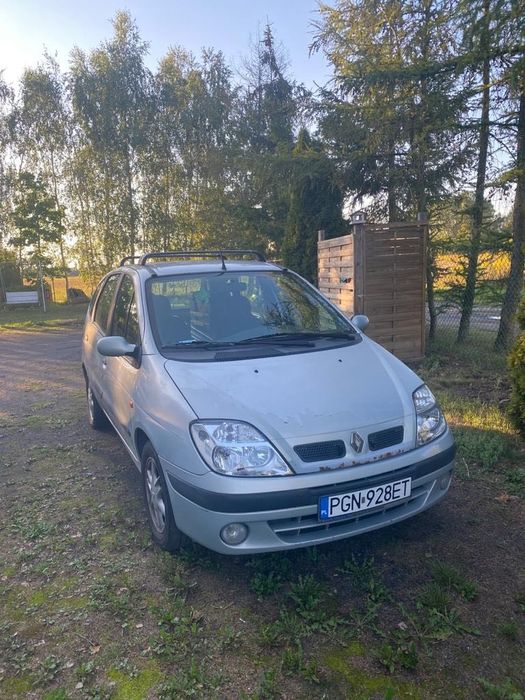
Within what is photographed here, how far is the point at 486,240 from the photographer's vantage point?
8.27m

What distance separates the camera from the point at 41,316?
68.3 ft

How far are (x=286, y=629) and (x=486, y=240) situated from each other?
748cm

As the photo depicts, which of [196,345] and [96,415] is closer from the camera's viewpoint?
[196,345]

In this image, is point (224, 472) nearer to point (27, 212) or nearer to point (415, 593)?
point (415, 593)

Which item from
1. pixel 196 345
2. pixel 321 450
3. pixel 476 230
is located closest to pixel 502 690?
pixel 321 450

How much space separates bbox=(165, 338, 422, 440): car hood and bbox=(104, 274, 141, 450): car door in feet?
1.87

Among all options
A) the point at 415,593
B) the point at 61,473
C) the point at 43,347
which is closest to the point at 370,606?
the point at 415,593

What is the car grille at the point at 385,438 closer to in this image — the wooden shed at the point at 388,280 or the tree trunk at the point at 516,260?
the wooden shed at the point at 388,280

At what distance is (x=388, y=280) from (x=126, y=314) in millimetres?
4511

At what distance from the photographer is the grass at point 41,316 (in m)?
17.5

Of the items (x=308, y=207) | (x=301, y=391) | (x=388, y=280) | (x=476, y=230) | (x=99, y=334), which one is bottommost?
(x=301, y=391)

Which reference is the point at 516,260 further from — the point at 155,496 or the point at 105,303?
the point at 155,496

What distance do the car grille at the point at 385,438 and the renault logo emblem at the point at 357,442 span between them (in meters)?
0.06

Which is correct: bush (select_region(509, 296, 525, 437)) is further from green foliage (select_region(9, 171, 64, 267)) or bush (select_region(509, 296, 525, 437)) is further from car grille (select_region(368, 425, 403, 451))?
green foliage (select_region(9, 171, 64, 267))
